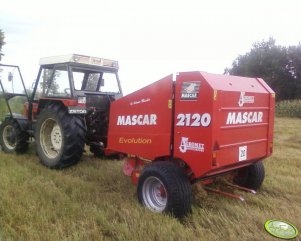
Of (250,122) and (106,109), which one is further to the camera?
(106,109)

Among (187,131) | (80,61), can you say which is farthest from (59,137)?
(187,131)

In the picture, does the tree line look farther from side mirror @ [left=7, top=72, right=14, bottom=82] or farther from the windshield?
side mirror @ [left=7, top=72, right=14, bottom=82]

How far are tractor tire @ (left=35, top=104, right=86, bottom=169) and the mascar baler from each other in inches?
41.2

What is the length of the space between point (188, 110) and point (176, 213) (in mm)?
1078

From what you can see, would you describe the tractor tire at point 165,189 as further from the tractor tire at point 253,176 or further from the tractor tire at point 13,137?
the tractor tire at point 13,137

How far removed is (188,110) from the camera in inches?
152

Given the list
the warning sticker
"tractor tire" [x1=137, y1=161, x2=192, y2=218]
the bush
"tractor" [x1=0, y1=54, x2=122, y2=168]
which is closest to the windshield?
"tractor" [x1=0, y1=54, x2=122, y2=168]

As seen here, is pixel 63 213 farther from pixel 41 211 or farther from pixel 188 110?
pixel 188 110

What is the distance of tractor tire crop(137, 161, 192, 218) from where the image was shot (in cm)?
380

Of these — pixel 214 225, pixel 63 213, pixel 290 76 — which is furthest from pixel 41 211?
pixel 290 76

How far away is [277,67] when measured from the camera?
112 feet

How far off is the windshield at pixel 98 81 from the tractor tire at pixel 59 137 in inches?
31.3

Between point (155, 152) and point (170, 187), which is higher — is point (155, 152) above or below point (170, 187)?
above

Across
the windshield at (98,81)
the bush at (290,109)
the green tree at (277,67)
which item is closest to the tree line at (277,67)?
the green tree at (277,67)
